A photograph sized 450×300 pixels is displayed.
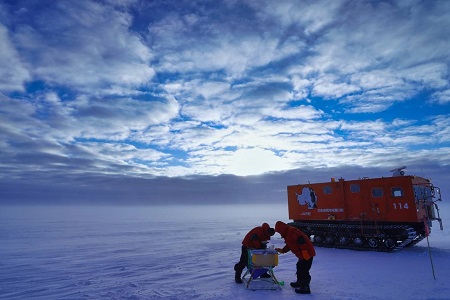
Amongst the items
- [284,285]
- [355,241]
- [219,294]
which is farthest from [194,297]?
[355,241]

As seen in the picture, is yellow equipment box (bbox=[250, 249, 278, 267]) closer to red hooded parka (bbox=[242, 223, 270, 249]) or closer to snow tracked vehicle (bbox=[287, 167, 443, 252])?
red hooded parka (bbox=[242, 223, 270, 249])

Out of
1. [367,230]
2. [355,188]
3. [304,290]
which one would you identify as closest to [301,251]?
[304,290]

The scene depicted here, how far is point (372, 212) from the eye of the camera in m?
16.2

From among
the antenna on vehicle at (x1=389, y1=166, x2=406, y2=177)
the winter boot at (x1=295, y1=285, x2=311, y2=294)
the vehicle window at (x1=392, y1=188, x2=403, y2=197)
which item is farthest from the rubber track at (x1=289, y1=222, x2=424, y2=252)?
the winter boot at (x1=295, y1=285, x2=311, y2=294)

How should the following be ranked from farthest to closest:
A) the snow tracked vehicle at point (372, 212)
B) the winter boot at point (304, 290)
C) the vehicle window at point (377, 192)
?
the vehicle window at point (377, 192), the snow tracked vehicle at point (372, 212), the winter boot at point (304, 290)

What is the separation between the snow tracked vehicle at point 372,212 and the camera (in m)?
15.0

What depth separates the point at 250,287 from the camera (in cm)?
866

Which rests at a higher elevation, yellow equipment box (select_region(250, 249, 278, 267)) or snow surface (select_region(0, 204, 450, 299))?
yellow equipment box (select_region(250, 249, 278, 267))

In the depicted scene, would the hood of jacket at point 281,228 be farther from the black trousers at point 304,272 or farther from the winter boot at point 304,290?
the winter boot at point 304,290

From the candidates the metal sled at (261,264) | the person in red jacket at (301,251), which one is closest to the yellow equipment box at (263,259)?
the metal sled at (261,264)

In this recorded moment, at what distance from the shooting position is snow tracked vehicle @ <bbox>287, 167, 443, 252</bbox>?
49.3 ft

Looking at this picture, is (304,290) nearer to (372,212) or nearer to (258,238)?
(258,238)

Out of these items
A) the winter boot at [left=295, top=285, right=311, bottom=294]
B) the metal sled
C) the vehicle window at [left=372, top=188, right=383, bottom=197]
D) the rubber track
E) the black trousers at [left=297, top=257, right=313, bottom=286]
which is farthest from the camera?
the vehicle window at [left=372, top=188, right=383, bottom=197]

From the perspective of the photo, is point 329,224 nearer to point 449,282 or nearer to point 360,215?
point 360,215
